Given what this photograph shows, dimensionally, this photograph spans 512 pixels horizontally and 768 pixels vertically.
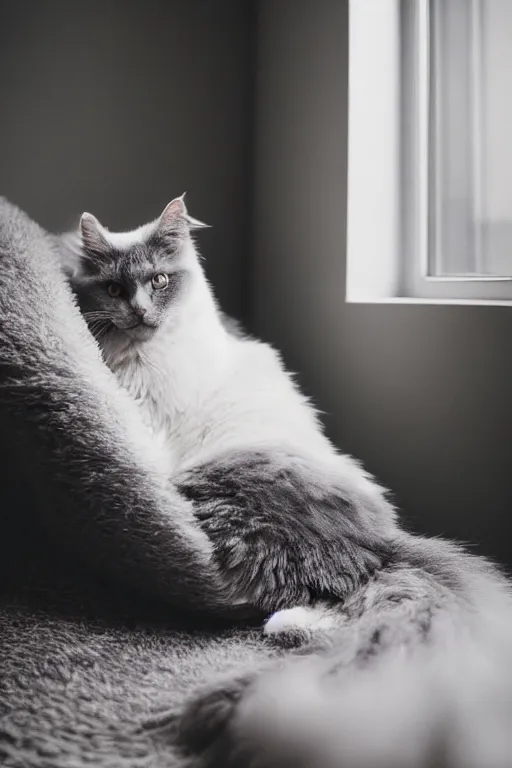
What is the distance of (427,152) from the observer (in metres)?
1.50

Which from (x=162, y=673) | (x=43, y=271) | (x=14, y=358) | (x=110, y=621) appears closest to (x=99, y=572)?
(x=110, y=621)

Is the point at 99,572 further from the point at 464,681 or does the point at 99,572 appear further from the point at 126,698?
the point at 464,681

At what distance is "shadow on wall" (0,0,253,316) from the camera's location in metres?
1.67

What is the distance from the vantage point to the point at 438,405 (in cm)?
132

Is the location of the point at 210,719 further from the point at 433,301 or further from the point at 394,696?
the point at 433,301

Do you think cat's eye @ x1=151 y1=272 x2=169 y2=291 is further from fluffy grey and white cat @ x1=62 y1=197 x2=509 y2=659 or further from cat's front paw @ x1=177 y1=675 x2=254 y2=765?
cat's front paw @ x1=177 y1=675 x2=254 y2=765

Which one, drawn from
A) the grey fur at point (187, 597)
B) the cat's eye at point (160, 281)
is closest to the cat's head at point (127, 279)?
the cat's eye at point (160, 281)

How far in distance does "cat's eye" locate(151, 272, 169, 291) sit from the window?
1.44ft

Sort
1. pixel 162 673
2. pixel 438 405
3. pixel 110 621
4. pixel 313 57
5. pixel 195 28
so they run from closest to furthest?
pixel 162 673
pixel 110 621
pixel 438 405
pixel 313 57
pixel 195 28

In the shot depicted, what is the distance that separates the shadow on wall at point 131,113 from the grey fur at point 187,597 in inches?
25.3

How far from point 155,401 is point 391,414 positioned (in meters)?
0.51

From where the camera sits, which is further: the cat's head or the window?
the window

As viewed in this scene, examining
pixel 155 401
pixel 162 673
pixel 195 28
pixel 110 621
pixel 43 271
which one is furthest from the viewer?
pixel 195 28

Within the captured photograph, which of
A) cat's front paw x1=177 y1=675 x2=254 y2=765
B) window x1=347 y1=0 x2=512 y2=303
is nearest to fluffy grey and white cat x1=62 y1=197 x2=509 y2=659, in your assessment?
cat's front paw x1=177 y1=675 x2=254 y2=765
